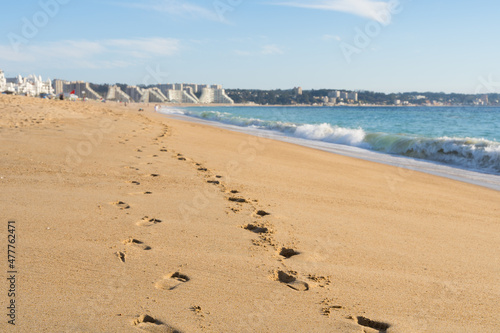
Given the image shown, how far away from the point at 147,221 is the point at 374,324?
227 centimetres

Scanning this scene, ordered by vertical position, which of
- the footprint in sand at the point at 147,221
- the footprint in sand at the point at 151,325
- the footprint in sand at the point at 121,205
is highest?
the footprint in sand at the point at 121,205

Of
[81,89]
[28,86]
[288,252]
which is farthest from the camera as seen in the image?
[81,89]

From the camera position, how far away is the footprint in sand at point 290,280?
102 inches

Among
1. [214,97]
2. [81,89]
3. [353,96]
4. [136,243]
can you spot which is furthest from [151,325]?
[214,97]

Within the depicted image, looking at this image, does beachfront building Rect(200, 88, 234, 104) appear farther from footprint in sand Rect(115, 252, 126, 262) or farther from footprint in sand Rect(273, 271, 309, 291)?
footprint in sand Rect(273, 271, 309, 291)

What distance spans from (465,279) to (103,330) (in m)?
2.53

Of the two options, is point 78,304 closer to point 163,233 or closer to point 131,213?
point 163,233

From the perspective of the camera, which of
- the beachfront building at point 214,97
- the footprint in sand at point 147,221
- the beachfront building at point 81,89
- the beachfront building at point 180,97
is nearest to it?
the footprint in sand at point 147,221

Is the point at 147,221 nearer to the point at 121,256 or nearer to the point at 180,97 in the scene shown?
the point at 121,256

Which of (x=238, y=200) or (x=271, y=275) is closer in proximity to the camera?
(x=271, y=275)

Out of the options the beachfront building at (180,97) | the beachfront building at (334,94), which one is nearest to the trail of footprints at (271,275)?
the beachfront building at (334,94)

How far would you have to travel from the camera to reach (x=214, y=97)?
166 m

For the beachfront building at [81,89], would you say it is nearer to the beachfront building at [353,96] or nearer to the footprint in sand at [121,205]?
the beachfront building at [353,96]

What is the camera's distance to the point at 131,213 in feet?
12.6
